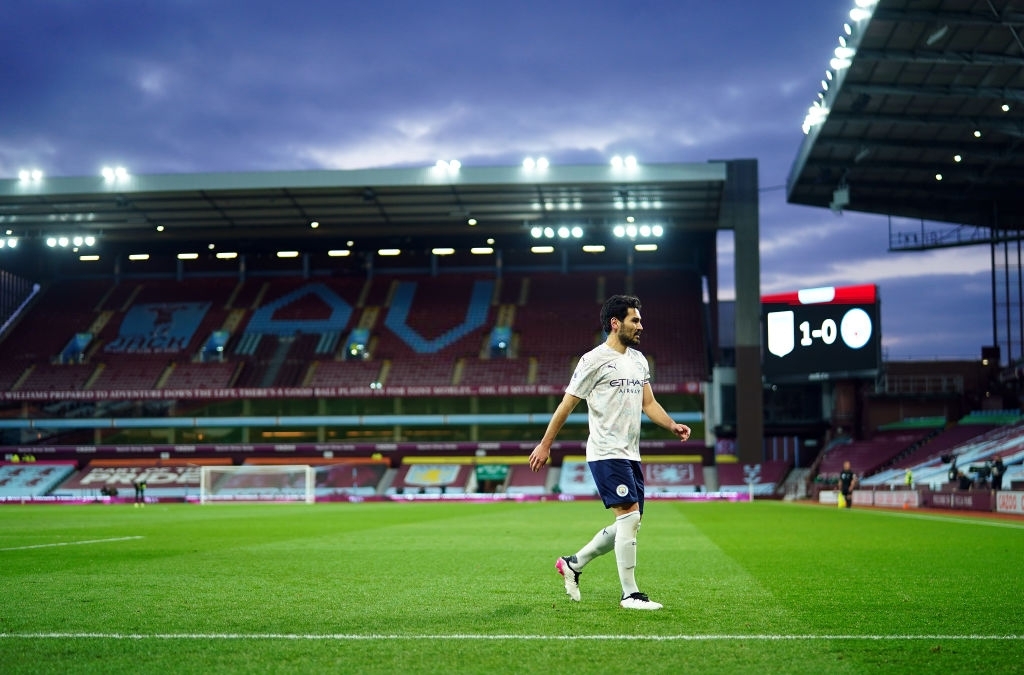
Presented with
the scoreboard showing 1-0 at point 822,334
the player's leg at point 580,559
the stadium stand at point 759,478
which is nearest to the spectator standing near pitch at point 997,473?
the scoreboard showing 1-0 at point 822,334

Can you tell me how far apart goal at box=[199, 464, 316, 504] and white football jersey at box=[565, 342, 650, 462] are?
43845mm

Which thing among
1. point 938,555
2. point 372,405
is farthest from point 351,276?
point 938,555

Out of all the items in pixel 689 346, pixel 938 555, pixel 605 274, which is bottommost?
pixel 938 555

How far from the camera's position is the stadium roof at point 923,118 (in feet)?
104

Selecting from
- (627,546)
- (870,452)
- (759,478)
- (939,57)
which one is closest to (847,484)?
(939,57)

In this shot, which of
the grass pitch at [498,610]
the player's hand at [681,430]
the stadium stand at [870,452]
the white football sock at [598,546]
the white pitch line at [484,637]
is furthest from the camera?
the stadium stand at [870,452]

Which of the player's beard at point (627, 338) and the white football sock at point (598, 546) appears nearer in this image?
the player's beard at point (627, 338)

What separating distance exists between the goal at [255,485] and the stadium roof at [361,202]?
13986 millimetres

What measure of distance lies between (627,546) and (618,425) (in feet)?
2.85

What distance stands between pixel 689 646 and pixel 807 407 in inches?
2316

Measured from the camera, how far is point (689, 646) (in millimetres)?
6031

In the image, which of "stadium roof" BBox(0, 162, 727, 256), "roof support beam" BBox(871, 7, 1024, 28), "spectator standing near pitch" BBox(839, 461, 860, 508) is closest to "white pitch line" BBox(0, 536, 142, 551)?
"spectator standing near pitch" BBox(839, 461, 860, 508)

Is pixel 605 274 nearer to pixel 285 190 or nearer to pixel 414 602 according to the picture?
pixel 285 190

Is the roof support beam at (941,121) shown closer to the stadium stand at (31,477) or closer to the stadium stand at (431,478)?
the stadium stand at (431,478)
